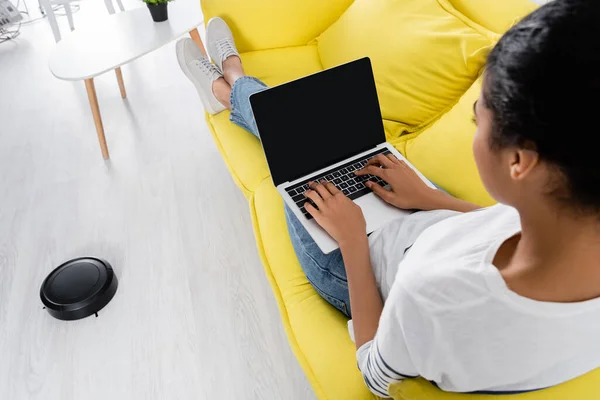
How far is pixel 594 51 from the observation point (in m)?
0.36

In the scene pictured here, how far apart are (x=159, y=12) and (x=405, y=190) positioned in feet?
5.13

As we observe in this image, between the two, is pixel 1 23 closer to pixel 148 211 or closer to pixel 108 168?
pixel 108 168

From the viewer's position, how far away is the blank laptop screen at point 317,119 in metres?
1.12

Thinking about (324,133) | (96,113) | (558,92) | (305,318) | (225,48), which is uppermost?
(558,92)

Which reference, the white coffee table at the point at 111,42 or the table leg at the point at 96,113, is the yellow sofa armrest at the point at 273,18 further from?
the table leg at the point at 96,113

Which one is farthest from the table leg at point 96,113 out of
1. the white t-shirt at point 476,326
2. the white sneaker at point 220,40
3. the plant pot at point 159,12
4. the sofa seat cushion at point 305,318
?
the white t-shirt at point 476,326

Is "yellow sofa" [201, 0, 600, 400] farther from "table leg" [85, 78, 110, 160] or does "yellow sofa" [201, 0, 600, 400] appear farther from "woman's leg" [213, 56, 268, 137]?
"table leg" [85, 78, 110, 160]

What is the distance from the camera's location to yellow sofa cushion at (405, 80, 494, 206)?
1129 mm

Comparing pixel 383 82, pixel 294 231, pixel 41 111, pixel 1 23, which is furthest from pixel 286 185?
pixel 1 23

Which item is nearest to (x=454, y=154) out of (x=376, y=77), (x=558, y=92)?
(x=376, y=77)

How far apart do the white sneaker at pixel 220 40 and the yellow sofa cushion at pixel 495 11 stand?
771 millimetres

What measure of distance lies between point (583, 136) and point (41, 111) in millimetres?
2566

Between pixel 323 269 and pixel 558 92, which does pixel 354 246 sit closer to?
pixel 323 269

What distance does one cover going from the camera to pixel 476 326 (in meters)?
0.52
